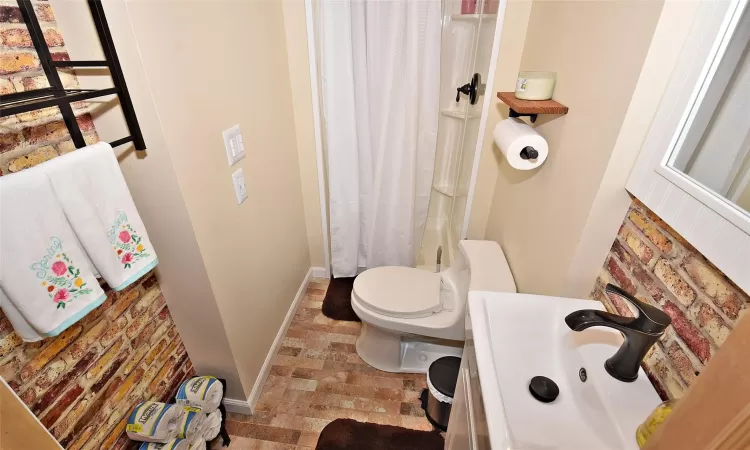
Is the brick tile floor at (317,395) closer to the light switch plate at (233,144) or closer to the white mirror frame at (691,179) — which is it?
the light switch plate at (233,144)

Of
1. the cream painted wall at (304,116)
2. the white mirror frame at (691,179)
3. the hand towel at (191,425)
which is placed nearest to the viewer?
the white mirror frame at (691,179)

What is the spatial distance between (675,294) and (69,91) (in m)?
1.48

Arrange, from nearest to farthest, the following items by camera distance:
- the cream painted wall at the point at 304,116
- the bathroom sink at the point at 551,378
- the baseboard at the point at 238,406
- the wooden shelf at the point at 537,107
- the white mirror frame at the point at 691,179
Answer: the white mirror frame at the point at 691,179 → the bathroom sink at the point at 551,378 → the wooden shelf at the point at 537,107 → the baseboard at the point at 238,406 → the cream painted wall at the point at 304,116

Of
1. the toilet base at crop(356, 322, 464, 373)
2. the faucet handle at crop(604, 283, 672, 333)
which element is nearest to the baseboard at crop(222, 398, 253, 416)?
the toilet base at crop(356, 322, 464, 373)

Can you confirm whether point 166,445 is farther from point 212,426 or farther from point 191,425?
point 212,426

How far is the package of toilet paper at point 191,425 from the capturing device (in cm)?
125

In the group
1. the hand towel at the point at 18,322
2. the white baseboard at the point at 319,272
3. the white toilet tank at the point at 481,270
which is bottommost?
the white baseboard at the point at 319,272

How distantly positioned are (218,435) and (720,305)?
1.76 meters

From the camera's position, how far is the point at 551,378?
2.80ft

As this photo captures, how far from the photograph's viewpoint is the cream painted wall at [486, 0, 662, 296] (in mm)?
835

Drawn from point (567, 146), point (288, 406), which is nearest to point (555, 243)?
point (567, 146)

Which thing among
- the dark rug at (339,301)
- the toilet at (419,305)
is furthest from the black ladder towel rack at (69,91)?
the dark rug at (339,301)

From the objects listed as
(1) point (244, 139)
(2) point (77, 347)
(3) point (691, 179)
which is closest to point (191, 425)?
(2) point (77, 347)

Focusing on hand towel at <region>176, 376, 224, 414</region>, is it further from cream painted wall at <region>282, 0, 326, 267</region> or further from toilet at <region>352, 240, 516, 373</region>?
cream painted wall at <region>282, 0, 326, 267</region>
